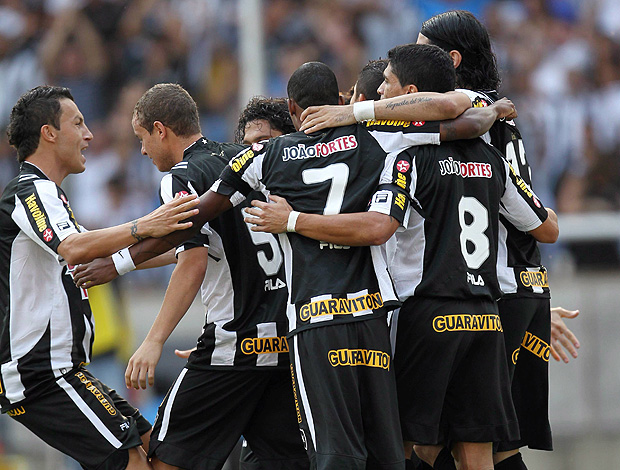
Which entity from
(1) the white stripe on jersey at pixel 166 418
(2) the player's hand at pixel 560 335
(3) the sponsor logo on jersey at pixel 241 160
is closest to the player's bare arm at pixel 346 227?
(3) the sponsor logo on jersey at pixel 241 160

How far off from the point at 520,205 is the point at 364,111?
101 cm

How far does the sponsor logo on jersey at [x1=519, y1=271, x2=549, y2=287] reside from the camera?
4.88 meters

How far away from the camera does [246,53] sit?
9328 millimetres

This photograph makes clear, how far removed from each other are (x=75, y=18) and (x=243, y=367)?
314 inches

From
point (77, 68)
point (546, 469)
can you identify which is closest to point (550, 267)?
point (546, 469)

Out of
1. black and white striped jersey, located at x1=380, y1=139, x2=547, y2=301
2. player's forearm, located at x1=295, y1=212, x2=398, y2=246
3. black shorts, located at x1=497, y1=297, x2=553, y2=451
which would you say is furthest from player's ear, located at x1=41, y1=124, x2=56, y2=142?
black shorts, located at x1=497, y1=297, x2=553, y2=451

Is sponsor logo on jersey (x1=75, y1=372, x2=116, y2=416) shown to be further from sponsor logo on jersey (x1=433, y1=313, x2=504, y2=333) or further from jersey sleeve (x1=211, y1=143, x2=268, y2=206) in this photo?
sponsor logo on jersey (x1=433, y1=313, x2=504, y2=333)

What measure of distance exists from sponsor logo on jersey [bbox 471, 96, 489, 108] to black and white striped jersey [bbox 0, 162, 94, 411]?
2186 millimetres

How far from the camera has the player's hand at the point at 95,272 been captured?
4602mm

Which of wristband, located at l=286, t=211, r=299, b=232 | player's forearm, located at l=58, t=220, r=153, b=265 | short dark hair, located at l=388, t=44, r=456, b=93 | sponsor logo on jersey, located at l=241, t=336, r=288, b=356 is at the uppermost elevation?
short dark hair, located at l=388, t=44, r=456, b=93

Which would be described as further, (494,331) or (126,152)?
(126,152)

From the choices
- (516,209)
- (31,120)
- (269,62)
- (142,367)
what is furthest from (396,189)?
(269,62)

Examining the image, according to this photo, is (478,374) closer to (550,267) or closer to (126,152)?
(550,267)

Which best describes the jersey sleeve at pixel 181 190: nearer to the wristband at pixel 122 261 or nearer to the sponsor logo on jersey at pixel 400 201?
the wristband at pixel 122 261
